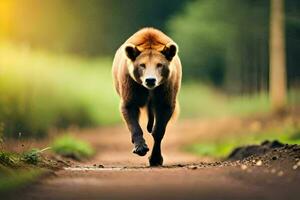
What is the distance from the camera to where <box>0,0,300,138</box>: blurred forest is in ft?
85.2

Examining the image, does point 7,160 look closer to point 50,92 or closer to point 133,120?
point 133,120

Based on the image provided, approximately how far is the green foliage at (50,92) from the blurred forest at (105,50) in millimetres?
50

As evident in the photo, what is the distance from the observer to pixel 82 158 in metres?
16.2

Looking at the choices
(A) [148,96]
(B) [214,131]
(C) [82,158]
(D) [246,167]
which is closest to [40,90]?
(B) [214,131]

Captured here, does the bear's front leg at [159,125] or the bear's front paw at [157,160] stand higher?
the bear's front leg at [159,125]

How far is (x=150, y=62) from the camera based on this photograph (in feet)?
39.2

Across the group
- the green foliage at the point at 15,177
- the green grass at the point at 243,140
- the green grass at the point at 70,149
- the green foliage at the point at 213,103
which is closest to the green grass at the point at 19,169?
the green foliage at the point at 15,177

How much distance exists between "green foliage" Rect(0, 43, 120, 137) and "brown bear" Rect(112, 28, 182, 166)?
18.9 feet

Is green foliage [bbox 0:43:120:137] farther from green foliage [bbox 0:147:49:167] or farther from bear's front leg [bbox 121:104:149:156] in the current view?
green foliage [bbox 0:147:49:167]

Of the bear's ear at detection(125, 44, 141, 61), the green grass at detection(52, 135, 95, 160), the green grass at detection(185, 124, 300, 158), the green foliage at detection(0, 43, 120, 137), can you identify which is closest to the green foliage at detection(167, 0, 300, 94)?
the green foliage at detection(0, 43, 120, 137)

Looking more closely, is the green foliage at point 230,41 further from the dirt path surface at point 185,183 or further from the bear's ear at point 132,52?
the dirt path surface at point 185,183

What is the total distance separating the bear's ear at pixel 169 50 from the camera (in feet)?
39.5

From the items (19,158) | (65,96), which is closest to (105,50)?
(65,96)

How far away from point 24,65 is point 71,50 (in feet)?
31.6
